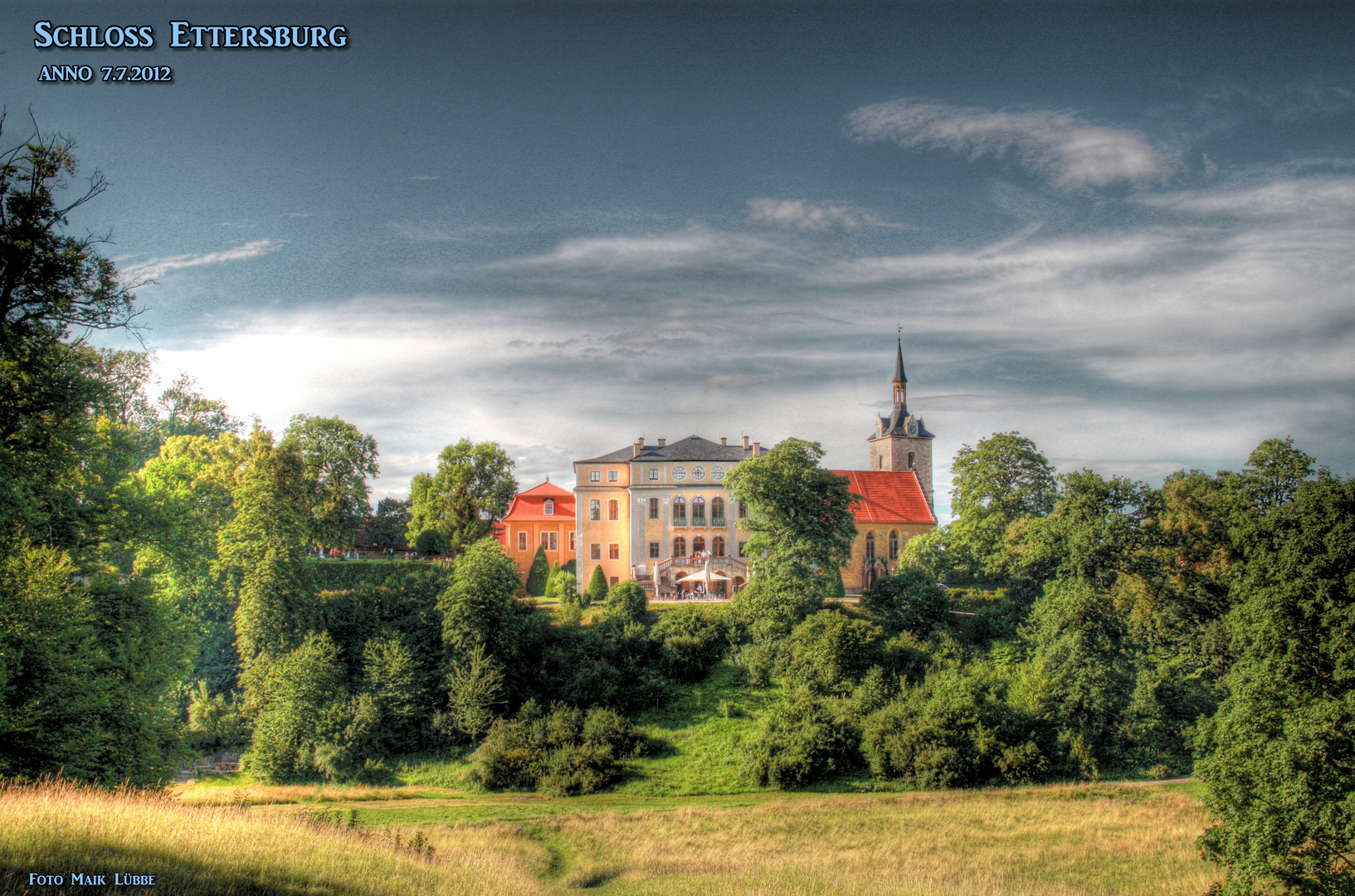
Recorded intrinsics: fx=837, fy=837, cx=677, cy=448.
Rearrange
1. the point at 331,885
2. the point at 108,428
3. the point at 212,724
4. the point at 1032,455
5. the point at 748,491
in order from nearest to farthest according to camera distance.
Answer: the point at 331,885
the point at 108,428
the point at 212,724
the point at 748,491
the point at 1032,455

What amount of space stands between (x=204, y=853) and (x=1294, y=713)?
20.3 metres

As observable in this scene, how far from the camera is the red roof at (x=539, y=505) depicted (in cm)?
5412

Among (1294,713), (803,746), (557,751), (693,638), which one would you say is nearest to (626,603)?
(693,638)

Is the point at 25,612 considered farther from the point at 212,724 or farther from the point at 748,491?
the point at 748,491

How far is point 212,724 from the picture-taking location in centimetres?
3200

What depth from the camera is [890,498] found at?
53906 millimetres

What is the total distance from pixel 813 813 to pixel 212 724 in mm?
22895

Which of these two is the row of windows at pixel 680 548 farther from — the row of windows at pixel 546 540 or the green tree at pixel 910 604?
the green tree at pixel 910 604

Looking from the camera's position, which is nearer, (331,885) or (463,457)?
(331,885)

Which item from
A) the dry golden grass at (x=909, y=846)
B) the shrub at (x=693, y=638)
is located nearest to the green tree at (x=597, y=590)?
the shrub at (x=693, y=638)

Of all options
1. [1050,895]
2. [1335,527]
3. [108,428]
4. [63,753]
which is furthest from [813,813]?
[108,428]

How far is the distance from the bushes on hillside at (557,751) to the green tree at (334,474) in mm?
17490

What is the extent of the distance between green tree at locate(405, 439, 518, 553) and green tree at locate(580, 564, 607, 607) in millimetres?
7296

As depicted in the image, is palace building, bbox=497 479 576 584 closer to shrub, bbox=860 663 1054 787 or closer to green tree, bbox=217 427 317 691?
green tree, bbox=217 427 317 691
